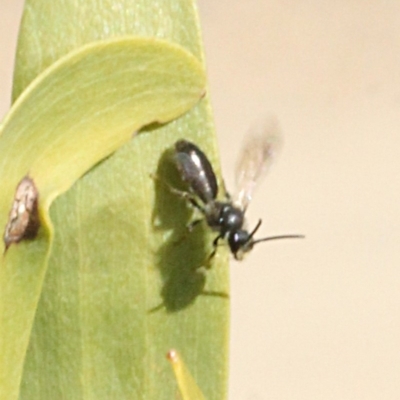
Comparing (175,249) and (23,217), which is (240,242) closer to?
(175,249)

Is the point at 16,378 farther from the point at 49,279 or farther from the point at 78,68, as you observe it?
the point at 78,68

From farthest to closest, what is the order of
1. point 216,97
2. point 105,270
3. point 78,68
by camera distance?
point 216,97
point 105,270
point 78,68

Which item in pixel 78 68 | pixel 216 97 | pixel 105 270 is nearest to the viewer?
pixel 78 68

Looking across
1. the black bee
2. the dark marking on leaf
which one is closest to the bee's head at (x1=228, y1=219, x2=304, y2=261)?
the black bee

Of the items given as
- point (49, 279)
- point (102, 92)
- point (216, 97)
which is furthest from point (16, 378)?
point (216, 97)

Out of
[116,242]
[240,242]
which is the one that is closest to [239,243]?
[240,242]

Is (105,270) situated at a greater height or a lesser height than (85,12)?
lesser

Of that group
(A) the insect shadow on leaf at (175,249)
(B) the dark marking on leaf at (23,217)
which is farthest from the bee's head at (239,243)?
(B) the dark marking on leaf at (23,217)
